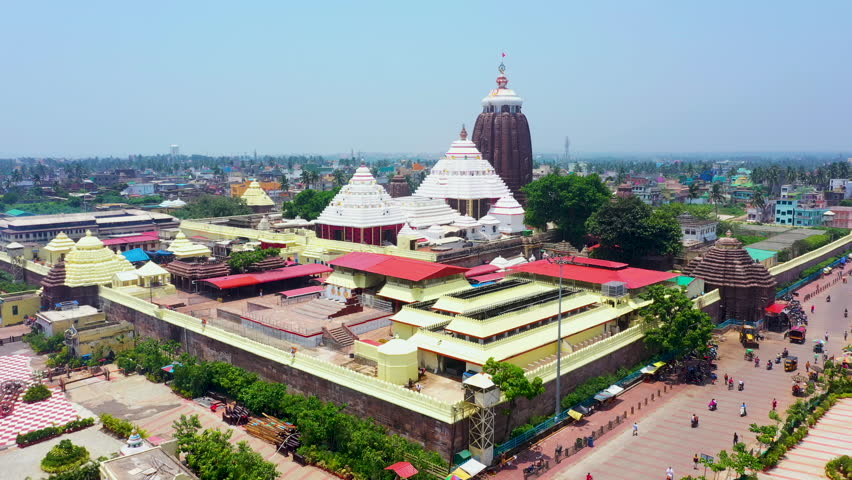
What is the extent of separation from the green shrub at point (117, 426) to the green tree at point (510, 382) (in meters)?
16.4

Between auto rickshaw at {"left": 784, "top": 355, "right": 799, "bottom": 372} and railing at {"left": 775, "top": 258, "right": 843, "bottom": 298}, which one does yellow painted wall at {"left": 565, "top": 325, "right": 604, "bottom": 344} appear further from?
railing at {"left": 775, "top": 258, "right": 843, "bottom": 298}

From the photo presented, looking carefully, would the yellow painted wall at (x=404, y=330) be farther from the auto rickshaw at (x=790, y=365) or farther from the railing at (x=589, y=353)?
the auto rickshaw at (x=790, y=365)

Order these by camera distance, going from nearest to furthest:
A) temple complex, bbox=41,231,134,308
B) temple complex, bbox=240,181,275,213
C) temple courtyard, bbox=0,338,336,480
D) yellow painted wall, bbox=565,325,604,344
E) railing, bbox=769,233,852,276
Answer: temple courtyard, bbox=0,338,336,480 < yellow painted wall, bbox=565,325,604,344 < temple complex, bbox=41,231,134,308 < railing, bbox=769,233,852,276 < temple complex, bbox=240,181,275,213

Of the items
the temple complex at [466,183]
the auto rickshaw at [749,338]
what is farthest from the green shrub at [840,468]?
the temple complex at [466,183]

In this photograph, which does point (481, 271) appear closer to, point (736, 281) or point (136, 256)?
point (736, 281)

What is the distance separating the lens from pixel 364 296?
1612 inches

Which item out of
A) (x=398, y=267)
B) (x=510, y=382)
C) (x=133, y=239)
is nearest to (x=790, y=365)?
(x=510, y=382)

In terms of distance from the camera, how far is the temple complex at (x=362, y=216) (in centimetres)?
5681

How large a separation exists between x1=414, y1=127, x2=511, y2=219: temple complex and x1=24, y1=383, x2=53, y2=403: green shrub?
135 ft

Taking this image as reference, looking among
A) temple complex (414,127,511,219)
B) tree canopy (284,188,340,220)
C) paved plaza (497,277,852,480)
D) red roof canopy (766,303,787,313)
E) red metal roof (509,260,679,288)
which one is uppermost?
temple complex (414,127,511,219)

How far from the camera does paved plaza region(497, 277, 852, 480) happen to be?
25256mm

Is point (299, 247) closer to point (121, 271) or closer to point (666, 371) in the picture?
point (121, 271)

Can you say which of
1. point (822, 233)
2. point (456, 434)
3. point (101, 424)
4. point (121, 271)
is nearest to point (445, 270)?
point (456, 434)

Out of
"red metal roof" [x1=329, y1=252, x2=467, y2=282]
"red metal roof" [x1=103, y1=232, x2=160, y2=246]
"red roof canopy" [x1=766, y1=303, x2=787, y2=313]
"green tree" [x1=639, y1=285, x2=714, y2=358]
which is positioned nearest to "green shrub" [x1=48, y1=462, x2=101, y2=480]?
"red metal roof" [x1=329, y1=252, x2=467, y2=282]
